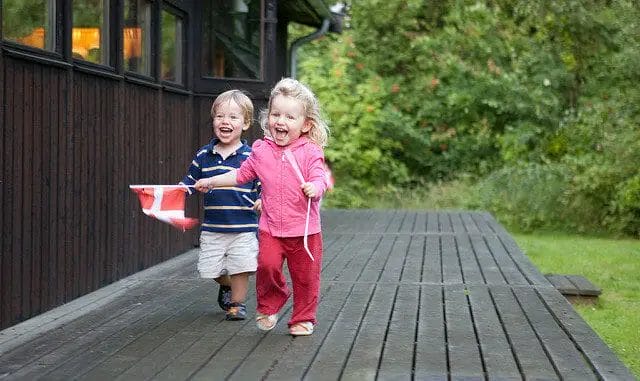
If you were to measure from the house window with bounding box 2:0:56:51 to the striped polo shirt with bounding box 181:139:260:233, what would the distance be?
1165 mm

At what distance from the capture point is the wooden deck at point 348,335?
483cm

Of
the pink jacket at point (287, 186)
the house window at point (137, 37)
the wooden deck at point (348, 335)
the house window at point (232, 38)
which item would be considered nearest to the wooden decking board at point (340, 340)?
the wooden deck at point (348, 335)

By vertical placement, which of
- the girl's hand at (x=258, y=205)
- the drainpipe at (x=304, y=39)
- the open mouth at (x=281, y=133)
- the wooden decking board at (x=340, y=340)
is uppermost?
the drainpipe at (x=304, y=39)

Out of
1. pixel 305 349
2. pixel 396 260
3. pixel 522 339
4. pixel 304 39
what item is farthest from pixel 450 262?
pixel 304 39

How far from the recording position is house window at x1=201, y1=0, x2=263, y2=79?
1091 cm

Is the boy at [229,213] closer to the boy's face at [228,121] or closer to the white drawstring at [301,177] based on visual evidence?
the boy's face at [228,121]

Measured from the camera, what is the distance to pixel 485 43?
78.6 feet

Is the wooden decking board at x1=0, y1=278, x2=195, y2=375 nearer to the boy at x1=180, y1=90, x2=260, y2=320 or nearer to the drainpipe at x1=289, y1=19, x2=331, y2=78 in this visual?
the boy at x1=180, y1=90, x2=260, y2=320

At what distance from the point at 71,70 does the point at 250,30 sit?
4.41m

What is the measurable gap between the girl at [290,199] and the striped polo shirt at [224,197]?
0.47 meters

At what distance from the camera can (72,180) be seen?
697 cm

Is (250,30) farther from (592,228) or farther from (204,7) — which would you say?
(592,228)

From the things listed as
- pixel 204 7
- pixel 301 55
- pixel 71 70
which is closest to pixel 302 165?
pixel 71 70

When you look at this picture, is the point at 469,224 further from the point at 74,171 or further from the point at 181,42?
the point at 74,171
